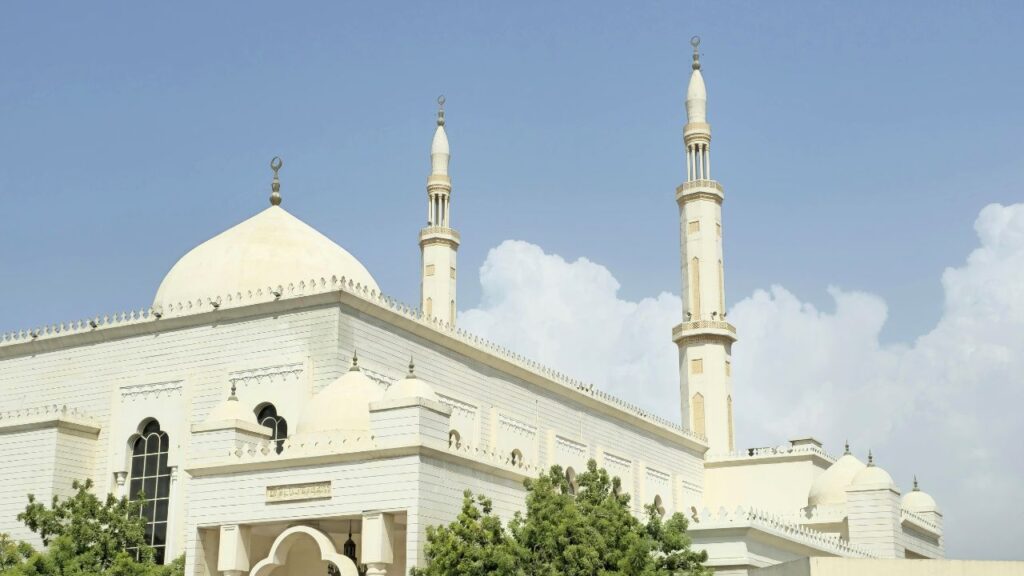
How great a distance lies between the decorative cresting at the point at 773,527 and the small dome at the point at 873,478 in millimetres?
1728

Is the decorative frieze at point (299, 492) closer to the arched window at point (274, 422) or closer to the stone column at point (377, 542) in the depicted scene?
the stone column at point (377, 542)

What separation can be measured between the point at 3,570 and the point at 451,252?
24.9 m

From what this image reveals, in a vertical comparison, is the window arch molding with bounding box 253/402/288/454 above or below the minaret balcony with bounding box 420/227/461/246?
below

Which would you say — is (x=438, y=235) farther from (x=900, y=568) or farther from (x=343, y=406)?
(x=900, y=568)

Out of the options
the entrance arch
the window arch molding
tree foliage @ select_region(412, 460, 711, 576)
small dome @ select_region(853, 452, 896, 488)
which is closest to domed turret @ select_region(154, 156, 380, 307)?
the window arch molding

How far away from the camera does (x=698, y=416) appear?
155ft

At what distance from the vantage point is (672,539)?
23.2 m

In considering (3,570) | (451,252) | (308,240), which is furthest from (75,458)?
(451,252)

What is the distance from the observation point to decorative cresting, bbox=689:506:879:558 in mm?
27984

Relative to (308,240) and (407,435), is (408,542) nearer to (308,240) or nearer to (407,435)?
(407,435)

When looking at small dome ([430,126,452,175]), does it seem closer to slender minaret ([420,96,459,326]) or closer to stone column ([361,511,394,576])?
slender minaret ([420,96,459,326])

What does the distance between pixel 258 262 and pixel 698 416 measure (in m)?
20.8

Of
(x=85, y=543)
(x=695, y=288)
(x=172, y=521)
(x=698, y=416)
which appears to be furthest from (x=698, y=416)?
(x=85, y=543)

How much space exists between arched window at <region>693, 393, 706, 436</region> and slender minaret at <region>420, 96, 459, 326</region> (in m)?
9.36
